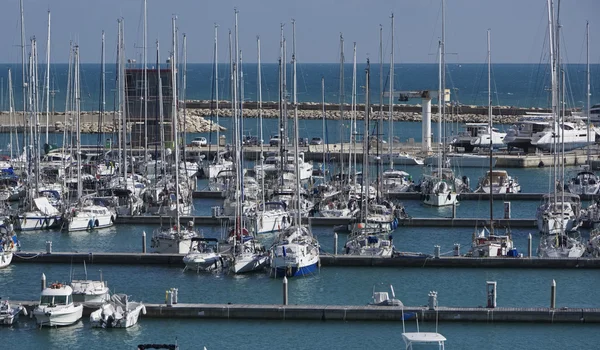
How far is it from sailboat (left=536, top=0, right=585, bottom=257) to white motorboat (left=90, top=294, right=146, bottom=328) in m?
14.8

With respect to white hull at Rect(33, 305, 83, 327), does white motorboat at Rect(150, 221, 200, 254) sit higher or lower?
higher

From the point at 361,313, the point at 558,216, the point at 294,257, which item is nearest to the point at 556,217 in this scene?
the point at 558,216

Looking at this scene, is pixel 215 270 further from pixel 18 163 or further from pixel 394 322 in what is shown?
pixel 18 163

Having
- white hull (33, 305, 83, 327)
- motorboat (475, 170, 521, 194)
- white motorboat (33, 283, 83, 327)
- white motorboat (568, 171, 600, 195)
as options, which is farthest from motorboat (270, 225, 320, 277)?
white motorboat (568, 171, 600, 195)

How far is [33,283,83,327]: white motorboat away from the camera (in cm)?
3225

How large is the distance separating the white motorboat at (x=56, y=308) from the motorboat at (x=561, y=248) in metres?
16.1

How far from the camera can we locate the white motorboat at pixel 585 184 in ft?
189

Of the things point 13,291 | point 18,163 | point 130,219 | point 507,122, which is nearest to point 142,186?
point 130,219

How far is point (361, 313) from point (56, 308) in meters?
7.89

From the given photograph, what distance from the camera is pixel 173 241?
4209 centimetres

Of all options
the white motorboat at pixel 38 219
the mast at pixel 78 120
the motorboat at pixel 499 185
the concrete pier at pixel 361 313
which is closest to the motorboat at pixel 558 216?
the motorboat at pixel 499 185

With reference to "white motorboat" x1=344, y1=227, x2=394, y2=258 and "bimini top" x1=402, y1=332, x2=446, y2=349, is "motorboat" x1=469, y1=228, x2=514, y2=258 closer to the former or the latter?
"white motorboat" x1=344, y1=227, x2=394, y2=258

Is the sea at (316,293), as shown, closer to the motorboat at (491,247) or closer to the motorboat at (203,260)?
the motorboat at (203,260)

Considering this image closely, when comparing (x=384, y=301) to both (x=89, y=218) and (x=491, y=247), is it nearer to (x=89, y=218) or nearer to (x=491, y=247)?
(x=491, y=247)
